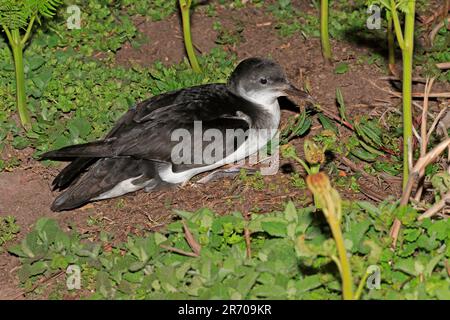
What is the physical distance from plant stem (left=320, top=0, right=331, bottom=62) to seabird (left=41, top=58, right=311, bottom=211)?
2.33 feet

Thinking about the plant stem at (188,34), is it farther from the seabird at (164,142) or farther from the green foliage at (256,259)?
the green foliage at (256,259)

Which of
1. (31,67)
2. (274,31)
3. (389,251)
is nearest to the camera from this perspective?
(389,251)

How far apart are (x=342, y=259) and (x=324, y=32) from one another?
3478 millimetres

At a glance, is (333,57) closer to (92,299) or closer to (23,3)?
(23,3)

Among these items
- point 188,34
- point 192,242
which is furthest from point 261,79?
point 192,242

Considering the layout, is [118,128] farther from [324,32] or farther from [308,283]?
[308,283]

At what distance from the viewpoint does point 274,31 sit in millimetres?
7910

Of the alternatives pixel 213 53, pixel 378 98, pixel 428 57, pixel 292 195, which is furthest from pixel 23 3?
pixel 428 57

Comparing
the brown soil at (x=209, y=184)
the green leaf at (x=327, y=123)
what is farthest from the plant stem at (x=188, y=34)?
the green leaf at (x=327, y=123)

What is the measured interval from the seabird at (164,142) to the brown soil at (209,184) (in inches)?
4.9

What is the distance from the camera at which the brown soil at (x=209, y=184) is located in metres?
6.24

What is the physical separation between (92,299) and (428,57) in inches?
140

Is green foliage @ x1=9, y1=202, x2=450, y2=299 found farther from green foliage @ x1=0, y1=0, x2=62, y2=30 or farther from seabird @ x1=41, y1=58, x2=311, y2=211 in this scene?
green foliage @ x1=0, y1=0, x2=62, y2=30

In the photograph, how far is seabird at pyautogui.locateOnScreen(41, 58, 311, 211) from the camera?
637cm
